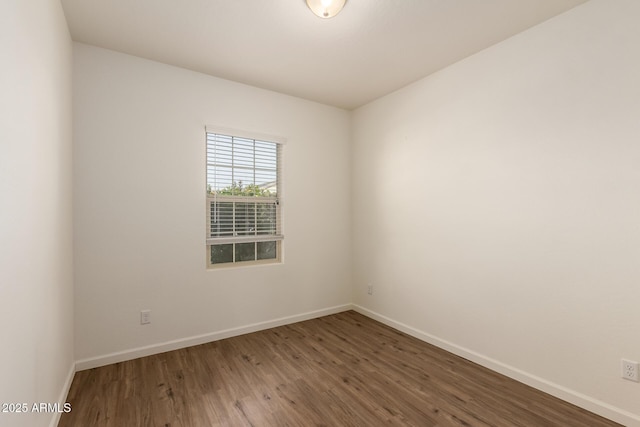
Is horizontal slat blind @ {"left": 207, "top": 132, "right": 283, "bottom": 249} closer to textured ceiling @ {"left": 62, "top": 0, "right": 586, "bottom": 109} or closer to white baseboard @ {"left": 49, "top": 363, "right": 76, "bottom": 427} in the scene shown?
textured ceiling @ {"left": 62, "top": 0, "right": 586, "bottom": 109}

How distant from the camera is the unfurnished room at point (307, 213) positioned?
6.21 feet

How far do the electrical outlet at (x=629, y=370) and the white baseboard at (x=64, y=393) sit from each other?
3.49m

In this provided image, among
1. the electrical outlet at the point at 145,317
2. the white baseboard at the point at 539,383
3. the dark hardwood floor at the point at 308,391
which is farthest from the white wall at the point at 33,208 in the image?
the white baseboard at the point at 539,383

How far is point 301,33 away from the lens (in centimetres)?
242

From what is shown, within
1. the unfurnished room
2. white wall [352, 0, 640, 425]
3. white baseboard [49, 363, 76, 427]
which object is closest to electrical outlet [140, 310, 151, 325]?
the unfurnished room

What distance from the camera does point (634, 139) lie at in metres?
1.89

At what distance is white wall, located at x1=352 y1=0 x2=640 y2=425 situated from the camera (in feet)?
6.38

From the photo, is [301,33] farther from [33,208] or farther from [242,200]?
[33,208]

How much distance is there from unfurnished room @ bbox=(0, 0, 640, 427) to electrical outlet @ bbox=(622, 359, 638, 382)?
13 millimetres

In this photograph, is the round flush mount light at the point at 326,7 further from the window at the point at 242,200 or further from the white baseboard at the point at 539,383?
the white baseboard at the point at 539,383

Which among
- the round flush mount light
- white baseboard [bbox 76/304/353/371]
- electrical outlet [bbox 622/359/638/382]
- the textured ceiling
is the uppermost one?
the textured ceiling

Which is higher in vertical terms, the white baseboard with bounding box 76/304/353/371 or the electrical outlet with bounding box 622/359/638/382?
the electrical outlet with bounding box 622/359/638/382

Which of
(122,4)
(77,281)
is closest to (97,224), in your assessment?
(77,281)

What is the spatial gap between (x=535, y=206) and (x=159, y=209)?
127 inches
